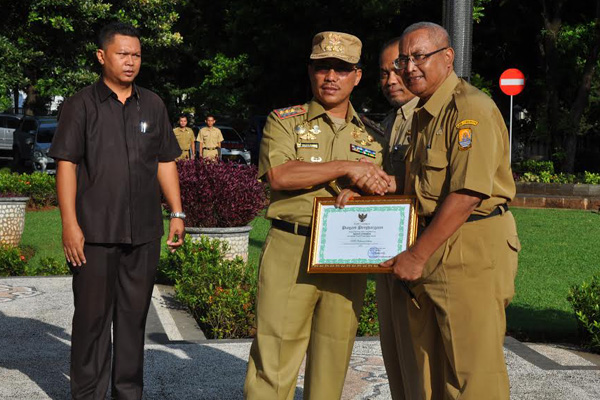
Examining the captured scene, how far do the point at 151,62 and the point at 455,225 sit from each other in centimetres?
3373

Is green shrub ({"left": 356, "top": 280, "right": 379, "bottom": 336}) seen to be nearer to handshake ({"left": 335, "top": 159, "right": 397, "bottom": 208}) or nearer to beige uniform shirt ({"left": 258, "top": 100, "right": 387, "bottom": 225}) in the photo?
beige uniform shirt ({"left": 258, "top": 100, "right": 387, "bottom": 225})

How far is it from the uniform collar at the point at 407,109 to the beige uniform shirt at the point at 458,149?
51 centimetres

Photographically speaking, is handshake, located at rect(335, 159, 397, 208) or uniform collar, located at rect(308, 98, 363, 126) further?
uniform collar, located at rect(308, 98, 363, 126)

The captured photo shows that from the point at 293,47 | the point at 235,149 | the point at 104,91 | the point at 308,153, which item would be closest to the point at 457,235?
the point at 308,153

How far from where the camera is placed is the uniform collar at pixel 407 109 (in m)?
4.42

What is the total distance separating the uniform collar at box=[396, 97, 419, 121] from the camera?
4420mm

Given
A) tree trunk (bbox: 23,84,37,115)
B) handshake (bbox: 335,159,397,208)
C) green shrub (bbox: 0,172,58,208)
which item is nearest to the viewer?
handshake (bbox: 335,159,397,208)

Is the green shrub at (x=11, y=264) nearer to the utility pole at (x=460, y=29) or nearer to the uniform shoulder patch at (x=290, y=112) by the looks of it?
the utility pole at (x=460, y=29)

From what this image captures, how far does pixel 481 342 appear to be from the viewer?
3650 mm

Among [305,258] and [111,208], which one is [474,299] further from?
[111,208]

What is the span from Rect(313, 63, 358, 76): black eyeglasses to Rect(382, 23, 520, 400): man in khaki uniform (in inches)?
20.1

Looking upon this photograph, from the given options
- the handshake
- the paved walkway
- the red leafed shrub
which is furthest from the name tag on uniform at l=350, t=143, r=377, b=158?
the red leafed shrub

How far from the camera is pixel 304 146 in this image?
4316 mm

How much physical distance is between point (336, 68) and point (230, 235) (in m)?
6.33
